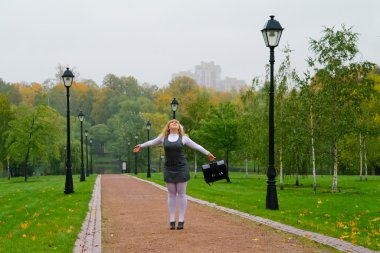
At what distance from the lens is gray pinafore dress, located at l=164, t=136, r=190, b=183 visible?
9.50 m

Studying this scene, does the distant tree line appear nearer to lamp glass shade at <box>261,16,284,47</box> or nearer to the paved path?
lamp glass shade at <box>261,16,284,47</box>

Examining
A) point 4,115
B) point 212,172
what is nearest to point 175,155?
point 212,172

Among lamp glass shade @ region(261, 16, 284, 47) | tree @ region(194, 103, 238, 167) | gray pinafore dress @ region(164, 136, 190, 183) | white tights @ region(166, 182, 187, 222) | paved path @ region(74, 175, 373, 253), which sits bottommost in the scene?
paved path @ region(74, 175, 373, 253)

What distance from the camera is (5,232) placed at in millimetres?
11148

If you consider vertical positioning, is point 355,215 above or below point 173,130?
below

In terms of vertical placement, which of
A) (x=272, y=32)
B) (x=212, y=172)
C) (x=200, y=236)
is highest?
(x=272, y=32)

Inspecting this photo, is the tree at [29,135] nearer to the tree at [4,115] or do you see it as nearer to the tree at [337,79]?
the tree at [4,115]

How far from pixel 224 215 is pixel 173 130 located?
3819mm

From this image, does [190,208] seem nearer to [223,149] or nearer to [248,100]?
[248,100]

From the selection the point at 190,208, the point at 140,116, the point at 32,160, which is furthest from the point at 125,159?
the point at 190,208

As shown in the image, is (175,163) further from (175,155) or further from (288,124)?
(288,124)

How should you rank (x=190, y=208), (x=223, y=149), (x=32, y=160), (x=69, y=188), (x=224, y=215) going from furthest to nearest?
(x=32, y=160) < (x=223, y=149) < (x=69, y=188) < (x=190, y=208) < (x=224, y=215)

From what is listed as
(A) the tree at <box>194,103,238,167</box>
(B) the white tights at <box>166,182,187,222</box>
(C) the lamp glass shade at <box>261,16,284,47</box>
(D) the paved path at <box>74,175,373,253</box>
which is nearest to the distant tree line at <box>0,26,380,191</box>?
(A) the tree at <box>194,103,238,167</box>

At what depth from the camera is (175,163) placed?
959 centimetres
